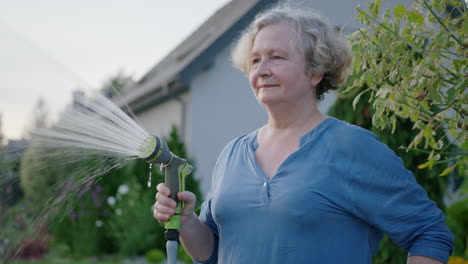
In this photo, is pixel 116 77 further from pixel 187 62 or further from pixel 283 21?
pixel 283 21

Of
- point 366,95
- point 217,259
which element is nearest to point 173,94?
point 366,95

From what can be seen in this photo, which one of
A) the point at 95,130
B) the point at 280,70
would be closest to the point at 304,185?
the point at 280,70

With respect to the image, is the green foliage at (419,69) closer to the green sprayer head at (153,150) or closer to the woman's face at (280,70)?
the woman's face at (280,70)

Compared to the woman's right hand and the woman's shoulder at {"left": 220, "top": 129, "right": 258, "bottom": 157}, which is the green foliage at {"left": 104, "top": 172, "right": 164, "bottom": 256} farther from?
the woman's right hand

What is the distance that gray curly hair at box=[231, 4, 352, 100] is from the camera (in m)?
2.41

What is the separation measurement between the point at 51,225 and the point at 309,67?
1.34m

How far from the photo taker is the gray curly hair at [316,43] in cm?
241

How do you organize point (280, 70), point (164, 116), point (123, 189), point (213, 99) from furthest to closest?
point (164, 116)
point (213, 99)
point (123, 189)
point (280, 70)

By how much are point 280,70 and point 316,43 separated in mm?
231

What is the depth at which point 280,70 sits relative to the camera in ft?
7.66

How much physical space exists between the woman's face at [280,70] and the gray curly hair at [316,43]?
0.05 m

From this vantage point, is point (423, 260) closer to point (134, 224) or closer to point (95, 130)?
point (95, 130)

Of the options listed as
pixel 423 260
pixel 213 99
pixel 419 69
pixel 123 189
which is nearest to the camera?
pixel 423 260

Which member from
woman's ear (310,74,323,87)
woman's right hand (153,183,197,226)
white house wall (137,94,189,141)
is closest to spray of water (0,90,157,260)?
woman's right hand (153,183,197,226)
